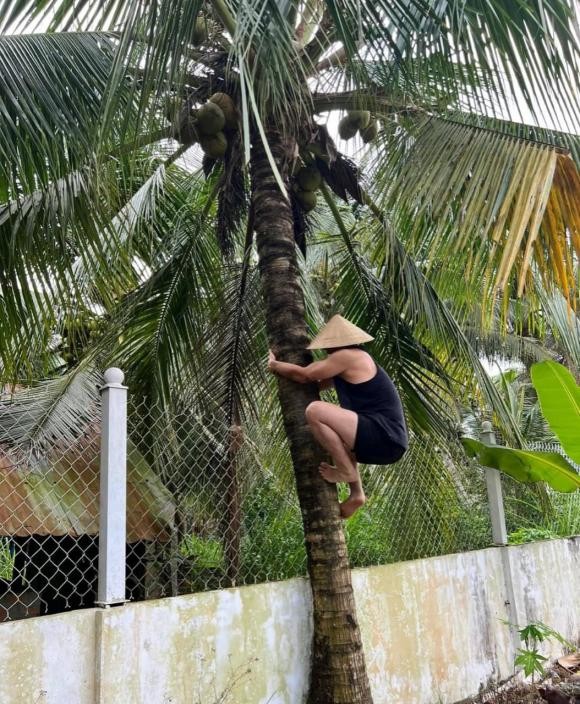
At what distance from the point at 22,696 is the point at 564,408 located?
432cm

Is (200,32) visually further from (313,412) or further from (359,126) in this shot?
(313,412)

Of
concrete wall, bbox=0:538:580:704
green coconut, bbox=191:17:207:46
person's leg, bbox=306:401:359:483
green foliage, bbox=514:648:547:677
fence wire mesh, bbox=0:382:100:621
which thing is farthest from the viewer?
green foliage, bbox=514:648:547:677

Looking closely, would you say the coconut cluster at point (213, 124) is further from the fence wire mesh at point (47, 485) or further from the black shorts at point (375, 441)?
the black shorts at point (375, 441)

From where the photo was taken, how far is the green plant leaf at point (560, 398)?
5359mm

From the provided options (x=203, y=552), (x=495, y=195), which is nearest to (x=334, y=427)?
(x=203, y=552)

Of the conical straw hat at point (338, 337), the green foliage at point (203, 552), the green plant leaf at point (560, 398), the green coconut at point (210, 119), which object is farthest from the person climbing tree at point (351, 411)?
the green plant leaf at point (560, 398)

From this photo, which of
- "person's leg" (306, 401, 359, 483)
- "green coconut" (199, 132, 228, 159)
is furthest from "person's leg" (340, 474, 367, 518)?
"green coconut" (199, 132, 228, 159)

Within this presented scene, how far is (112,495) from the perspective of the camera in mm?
3104

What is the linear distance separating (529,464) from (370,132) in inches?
114

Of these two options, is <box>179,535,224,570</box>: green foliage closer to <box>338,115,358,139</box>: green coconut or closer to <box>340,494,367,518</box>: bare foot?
<box>340,494,367,518</box>: bare foot

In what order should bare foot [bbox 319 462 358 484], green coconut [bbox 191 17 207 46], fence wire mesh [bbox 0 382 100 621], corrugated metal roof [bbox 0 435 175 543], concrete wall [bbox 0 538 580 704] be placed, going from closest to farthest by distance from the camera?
concrete wall [bbox 0 538 580 704] < bare foot [bbox 319 462 358 484] < corrugated metal roof [bbox 0 435 175 543] < fence wire mesh [bbox 0 382 100 621] < green coconut [bbox 191 17 207 46]

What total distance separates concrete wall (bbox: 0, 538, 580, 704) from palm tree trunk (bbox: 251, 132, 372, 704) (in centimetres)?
18

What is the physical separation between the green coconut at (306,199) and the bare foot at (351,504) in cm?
248

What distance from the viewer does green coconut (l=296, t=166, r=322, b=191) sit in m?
5.19
